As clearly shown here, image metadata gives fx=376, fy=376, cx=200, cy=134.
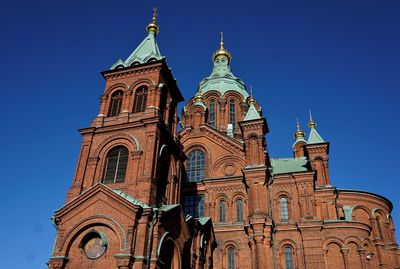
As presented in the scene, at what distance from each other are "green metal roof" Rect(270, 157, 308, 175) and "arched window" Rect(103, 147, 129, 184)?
13116 millimetres

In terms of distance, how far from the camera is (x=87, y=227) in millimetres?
17703

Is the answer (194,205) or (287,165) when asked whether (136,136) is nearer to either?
(194,205)

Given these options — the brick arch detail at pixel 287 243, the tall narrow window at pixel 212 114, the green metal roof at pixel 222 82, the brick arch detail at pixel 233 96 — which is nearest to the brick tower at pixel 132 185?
the brick arch detail at pixel 287 243

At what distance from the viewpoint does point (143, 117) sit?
847 inches

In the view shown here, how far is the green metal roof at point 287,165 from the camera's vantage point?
29709 millimetres

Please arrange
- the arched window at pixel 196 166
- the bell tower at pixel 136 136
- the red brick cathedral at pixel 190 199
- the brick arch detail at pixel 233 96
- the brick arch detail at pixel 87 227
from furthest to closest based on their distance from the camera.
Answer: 1. the brick arch detail at pixel 233 96
2. the arched window at pixel 196 166
3. the bell tower at pixel 136 136
4. the red brick cathedral at pixel 190 199
5. the brick arch detail at pixel 87 227

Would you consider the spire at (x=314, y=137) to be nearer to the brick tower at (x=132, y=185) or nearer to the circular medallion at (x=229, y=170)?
the circular medallion at (x=229, y=170)

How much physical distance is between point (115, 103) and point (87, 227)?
8.50 m

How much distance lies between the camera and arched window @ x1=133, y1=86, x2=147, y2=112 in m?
22.5

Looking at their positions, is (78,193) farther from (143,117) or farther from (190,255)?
(190,255)

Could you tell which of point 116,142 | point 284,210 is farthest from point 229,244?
point 116,142

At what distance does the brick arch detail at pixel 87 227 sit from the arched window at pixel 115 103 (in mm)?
7399

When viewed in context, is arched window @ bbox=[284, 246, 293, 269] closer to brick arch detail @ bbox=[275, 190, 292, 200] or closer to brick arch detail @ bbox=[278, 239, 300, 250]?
brick arch detail @ bbox=[278, 239, 300, 250]

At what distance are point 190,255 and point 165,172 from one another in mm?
4857
